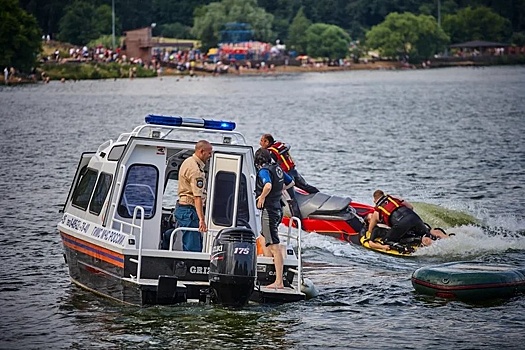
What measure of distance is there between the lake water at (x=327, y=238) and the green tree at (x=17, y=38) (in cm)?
4185

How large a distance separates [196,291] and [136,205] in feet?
6.63

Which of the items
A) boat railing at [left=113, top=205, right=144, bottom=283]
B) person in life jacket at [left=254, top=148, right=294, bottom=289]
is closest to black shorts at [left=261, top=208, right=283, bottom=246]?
person in life jacket at [left=254, top=148, right=294, bottom=289]

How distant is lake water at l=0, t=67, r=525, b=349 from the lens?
18.6m

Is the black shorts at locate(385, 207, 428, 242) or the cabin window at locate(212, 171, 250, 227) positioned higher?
the cabin window at locate(212, 171, 250, 227)

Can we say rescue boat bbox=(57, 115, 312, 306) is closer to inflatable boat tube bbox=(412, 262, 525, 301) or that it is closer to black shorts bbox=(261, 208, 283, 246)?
black shorts bbox=(261, 208, 283, 246)

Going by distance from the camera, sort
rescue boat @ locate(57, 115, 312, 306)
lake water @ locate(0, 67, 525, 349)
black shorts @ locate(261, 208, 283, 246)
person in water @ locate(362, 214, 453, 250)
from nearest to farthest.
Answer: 1. rescue boat @ locate(57, 115, 312, 306)
2. lake water @ locate(0, 67, 525, 349)
3. black shorts @ locate(261, 208, 283, 246)
4. person in water @ locate(362, 214, 453, 250)

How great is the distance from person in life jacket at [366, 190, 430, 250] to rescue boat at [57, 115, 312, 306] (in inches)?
217

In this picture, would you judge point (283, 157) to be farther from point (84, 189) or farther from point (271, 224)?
point (271, 224)

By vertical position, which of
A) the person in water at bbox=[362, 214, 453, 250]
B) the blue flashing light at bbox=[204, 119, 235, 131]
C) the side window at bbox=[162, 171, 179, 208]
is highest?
the blue flashing light at bbox=[204, 119, 235, 131]

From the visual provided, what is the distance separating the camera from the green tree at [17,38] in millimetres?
132000

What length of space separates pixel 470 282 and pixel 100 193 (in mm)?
5996

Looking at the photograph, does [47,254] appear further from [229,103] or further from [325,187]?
[229,103]

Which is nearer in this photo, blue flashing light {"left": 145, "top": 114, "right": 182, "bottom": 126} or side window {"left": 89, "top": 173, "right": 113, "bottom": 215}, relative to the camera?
blue flashing light {"left": 145, "top": 114, "right": 182, "bottom": 126}

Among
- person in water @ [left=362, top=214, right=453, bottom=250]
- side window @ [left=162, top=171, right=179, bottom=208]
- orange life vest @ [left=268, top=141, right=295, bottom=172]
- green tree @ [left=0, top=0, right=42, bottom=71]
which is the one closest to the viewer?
person in water @ [left=362, top=214, right=453, bottom=250]
